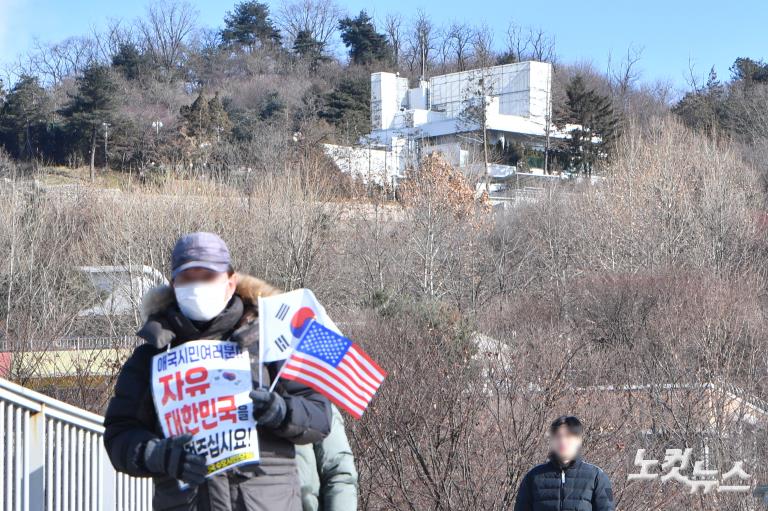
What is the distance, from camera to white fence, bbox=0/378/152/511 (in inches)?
207

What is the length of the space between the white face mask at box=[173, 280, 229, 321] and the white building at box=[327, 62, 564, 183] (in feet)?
190

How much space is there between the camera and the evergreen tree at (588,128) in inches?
2564

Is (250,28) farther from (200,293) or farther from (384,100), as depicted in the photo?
(200,293)

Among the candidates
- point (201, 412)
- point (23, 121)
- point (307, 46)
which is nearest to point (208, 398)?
point (201, 412)

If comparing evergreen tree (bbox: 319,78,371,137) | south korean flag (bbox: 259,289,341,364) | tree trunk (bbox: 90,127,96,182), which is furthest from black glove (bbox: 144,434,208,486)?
evergreen tree (bbox: 319,78,371,137)

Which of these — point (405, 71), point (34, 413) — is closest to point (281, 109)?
point (405, 71)

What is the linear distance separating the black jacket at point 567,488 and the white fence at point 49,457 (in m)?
2.58

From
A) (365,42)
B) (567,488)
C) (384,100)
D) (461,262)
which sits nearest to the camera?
(567,488)

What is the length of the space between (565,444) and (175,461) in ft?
12.7

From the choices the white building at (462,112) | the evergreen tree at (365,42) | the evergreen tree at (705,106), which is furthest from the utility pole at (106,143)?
the evergreen tree at (365,42)

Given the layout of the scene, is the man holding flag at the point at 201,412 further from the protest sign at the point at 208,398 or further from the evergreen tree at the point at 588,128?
the evergreen tree at the point at 588,128

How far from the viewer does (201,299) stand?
10.2ft

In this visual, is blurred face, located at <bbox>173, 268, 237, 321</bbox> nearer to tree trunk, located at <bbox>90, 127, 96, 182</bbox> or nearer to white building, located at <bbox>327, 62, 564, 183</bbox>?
tree trunk, located at <bbox>90, 127, 96, 182</bbox>

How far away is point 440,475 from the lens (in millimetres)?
11000
